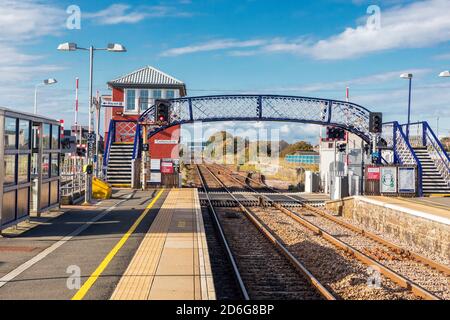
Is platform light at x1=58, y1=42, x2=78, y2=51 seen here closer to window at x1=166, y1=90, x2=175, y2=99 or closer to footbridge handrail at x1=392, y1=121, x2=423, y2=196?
footbridge handrail at x1=392, y1=121, x2=423, y2=196

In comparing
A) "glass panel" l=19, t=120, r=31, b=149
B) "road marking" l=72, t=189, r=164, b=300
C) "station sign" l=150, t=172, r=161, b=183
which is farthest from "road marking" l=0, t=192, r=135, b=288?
"station sign" l=150, t=172, r=161, b=183

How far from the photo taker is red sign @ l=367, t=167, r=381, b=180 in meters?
28.9

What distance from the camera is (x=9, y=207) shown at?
557 inches

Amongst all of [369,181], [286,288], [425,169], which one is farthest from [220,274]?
[425,169]

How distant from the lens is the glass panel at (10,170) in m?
13.8

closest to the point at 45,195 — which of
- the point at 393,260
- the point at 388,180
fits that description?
the point at 393,260

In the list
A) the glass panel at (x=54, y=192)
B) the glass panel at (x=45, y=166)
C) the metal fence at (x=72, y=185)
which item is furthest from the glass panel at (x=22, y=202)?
the metal fence at (x=72, y=185)

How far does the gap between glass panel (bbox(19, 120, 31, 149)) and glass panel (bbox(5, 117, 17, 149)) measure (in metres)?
0.47

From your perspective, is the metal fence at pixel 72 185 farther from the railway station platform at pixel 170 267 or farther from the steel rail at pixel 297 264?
the steel rail at pixel 297 264

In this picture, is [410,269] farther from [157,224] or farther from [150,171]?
[150,171]

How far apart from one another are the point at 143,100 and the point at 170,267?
39530 mm

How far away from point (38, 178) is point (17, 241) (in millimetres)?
4023
